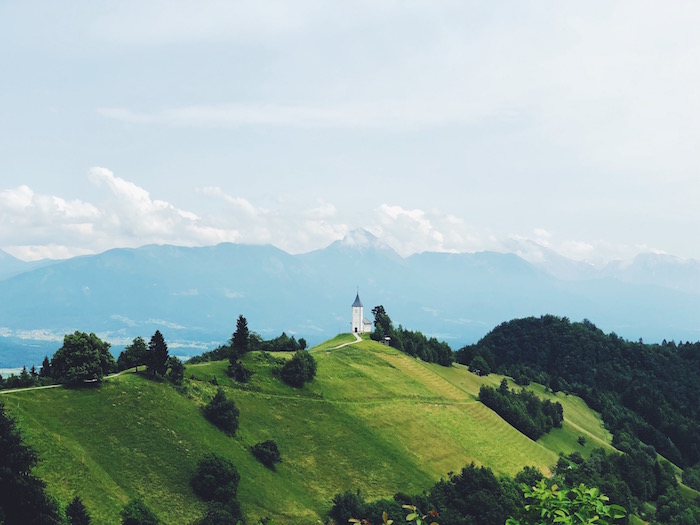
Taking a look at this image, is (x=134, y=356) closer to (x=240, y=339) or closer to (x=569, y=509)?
(x=240, y=339)

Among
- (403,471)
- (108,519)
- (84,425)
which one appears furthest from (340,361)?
(108,519)

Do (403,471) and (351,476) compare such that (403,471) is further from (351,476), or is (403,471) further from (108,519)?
(108,519)

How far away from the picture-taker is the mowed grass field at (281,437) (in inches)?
2355

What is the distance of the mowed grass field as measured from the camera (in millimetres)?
59812

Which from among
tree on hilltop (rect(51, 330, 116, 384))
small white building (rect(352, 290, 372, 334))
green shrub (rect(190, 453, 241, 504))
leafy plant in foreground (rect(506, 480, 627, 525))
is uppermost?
small white building (rect(352, 290, 372, 334))

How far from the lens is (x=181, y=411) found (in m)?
74.9

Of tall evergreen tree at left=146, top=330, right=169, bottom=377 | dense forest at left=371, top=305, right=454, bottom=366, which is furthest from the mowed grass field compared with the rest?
dense forest at left=371, top=305, right=454, bottom=366

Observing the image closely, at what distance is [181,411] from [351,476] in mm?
25954

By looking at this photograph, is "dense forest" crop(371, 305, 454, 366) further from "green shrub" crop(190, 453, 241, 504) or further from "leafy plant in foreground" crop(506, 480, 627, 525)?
"leafy plant in foreground" crop(506, 480, 627, 525)

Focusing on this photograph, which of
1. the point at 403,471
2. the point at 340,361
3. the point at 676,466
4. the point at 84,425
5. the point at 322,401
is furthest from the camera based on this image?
the point at 676,466

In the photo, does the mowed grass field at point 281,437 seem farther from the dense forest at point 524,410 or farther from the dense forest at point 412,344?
the dense forest at point 412,344

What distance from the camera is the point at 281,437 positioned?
83.9 m

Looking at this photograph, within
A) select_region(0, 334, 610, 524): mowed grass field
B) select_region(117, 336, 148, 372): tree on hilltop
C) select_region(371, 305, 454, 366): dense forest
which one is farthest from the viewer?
select_region(371, 305, 454, 366): dense forest

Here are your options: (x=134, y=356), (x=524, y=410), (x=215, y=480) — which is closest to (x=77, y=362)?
(x=134, y=356)
